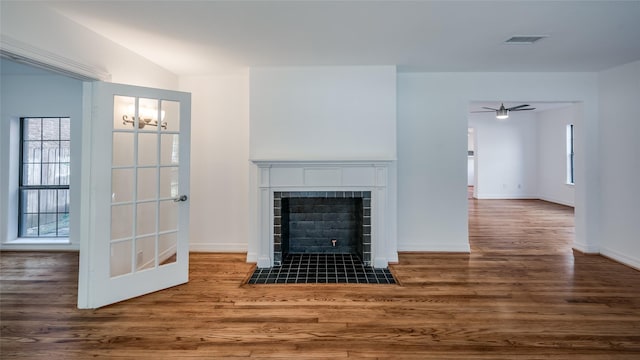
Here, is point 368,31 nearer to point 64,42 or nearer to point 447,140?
point 447,140

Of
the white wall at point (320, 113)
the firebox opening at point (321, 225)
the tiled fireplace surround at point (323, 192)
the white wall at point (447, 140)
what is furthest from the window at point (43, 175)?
the white wall at point (447, 140)

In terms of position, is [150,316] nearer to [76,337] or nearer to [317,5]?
[76,337]

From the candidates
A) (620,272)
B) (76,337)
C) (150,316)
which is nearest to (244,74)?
(150,316)

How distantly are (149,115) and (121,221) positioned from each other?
3.39 feet

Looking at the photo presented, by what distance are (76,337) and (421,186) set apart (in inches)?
152

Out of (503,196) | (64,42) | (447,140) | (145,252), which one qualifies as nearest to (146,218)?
(145,252)

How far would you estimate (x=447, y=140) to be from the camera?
14.1ft

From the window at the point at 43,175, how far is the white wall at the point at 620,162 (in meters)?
7.54

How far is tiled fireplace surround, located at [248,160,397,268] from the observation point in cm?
382

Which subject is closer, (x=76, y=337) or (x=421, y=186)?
(x=76, y=337)

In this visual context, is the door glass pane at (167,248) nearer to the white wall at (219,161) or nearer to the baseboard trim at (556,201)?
the white wall at (219,161)

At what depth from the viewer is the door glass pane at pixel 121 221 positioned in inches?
115

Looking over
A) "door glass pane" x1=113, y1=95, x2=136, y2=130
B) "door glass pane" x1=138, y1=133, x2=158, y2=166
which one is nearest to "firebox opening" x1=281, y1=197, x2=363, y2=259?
"door glass pane" x1=138, y1=133, x2=158, y2=166

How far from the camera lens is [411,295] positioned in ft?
9.85
